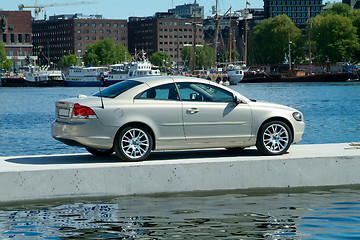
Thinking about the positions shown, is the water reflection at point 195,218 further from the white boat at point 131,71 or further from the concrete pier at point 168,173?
the white boat at point 131,71

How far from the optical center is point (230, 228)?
32.8 feet

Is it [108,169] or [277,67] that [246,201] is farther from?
[277,67]

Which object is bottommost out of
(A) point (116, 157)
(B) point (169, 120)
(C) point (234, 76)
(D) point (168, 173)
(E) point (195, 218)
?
(C) point (234, 76)

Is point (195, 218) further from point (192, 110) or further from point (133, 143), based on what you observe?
point (192, 110)

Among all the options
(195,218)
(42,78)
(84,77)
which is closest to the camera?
(195,218)

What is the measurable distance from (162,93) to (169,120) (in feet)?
1.77

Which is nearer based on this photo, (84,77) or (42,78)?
(84,77)

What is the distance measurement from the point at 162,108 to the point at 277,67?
528 feet

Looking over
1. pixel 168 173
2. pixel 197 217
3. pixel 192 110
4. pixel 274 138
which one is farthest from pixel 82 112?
pixel 274 138

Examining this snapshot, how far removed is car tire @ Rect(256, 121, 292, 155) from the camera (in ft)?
41.5

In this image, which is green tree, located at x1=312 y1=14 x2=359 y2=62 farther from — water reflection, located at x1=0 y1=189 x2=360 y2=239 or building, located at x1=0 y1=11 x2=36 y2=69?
water reflection, located at x1=0 y1=189 x2=360 y2=239

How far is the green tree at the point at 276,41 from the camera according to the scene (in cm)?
16538

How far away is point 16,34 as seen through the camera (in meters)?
195

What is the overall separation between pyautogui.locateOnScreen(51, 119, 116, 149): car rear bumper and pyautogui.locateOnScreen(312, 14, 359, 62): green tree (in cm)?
14409
